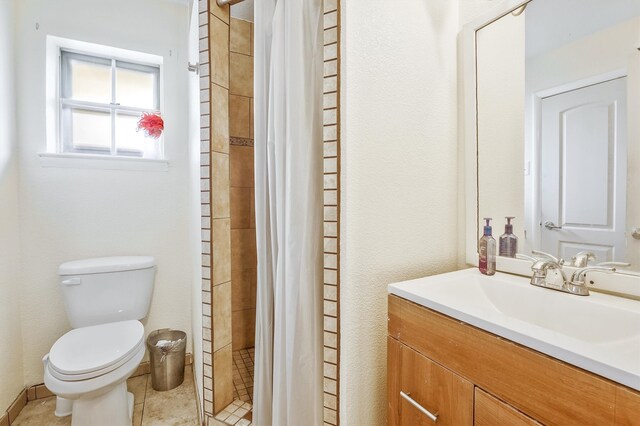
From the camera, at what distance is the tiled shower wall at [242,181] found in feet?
5.85

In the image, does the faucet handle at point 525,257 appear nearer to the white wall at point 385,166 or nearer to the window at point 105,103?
the white wall at point 385,166

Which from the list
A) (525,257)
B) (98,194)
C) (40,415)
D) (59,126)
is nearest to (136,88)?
(59,126)

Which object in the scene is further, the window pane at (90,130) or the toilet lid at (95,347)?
the window pane at (90,130)

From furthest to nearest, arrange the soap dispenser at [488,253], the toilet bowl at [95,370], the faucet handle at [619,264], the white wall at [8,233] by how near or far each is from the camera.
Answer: the white wall at [8,233] < the toilet bowl at [95,370] < the soap dispenser at [488,253] < the faucet handle at [619,264]

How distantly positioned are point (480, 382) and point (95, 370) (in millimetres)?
1439

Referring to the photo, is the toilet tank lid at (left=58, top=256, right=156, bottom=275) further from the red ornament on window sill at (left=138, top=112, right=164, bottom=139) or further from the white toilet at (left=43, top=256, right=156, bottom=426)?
the red ornament on window sill at (left=138, top=112, right=164, bottom=139)

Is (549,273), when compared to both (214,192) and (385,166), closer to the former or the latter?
(385,166)

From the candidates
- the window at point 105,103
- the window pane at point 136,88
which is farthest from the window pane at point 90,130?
the window pane at point 136,88

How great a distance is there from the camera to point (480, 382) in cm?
61

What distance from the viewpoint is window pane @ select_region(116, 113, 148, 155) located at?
1900 mm

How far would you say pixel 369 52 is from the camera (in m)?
0.91

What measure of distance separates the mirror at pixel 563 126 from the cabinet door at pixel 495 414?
0.54m

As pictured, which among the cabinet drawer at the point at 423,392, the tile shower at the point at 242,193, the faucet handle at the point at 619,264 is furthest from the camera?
the tile shower at the point at 242,193

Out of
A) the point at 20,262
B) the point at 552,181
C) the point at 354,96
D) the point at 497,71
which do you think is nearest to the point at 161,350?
the point at 20,262
